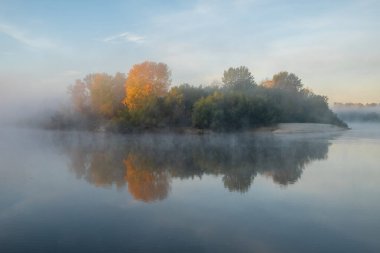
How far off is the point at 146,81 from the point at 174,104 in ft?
18.6

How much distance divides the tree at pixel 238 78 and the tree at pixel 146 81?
530 inches

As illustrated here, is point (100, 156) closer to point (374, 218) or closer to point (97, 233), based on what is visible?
point (97, 233)

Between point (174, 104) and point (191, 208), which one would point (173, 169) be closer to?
point (191, 208)

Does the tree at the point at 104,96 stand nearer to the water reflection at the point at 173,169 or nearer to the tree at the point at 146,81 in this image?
the tree at the point at 146,81

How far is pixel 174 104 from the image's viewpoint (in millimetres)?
A: 47562

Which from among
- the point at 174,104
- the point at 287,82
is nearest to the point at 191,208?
the point at 174,104

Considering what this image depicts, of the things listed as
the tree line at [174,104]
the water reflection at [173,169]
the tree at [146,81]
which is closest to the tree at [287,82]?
the tree line at [174,104]

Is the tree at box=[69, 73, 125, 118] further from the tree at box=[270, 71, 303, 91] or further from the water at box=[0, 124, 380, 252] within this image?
the water at box=[0, 124, 380, 252]

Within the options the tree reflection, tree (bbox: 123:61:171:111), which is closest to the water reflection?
the tree reflection

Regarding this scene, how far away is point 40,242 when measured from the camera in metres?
6.55

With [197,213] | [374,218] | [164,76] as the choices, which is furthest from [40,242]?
[164,76]

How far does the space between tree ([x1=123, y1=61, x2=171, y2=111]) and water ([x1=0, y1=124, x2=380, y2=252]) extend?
33512 millimetres

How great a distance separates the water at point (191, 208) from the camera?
6555mm

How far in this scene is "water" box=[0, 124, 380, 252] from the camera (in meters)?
6.55
